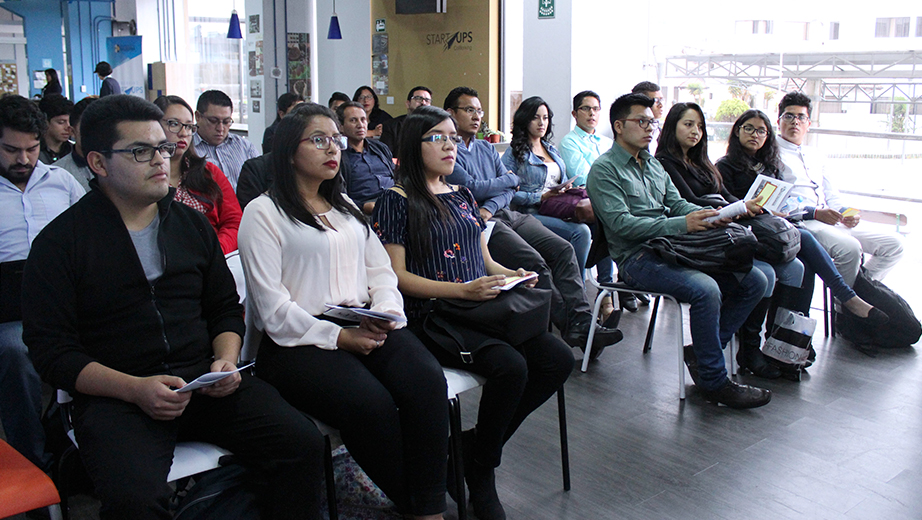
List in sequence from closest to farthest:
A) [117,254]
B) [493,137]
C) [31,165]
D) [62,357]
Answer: [62,357] → [117,254] → [31,165] → [493,137]

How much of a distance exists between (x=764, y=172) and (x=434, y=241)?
8.62 feet

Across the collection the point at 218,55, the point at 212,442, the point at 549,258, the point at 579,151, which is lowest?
the point at 212,442

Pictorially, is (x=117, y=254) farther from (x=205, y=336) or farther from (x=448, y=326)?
(x=448, y=326)

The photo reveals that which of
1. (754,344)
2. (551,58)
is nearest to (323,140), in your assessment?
(754,344)

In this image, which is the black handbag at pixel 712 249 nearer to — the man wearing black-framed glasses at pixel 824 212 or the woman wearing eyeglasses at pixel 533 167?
the man wearing black-framed glasses at pixel 824 212

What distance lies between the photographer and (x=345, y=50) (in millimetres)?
8617

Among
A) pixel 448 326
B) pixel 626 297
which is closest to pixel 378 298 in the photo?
pixel 448 326

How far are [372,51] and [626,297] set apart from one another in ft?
15.5

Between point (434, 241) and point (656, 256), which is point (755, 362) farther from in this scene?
point (434, 241)

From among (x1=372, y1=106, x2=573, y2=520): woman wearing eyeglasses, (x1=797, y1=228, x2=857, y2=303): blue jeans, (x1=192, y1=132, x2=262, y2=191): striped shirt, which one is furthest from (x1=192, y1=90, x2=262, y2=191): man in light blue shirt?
(x1=797, y1=228, x2=857, y2=303): blue jeans

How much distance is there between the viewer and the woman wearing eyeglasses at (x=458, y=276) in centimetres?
229

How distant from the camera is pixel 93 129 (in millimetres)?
1864

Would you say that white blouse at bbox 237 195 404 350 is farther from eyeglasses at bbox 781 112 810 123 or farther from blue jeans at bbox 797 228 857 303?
eyeglasses at bbox 781 112 810 123

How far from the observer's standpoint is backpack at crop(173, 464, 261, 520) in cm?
172
